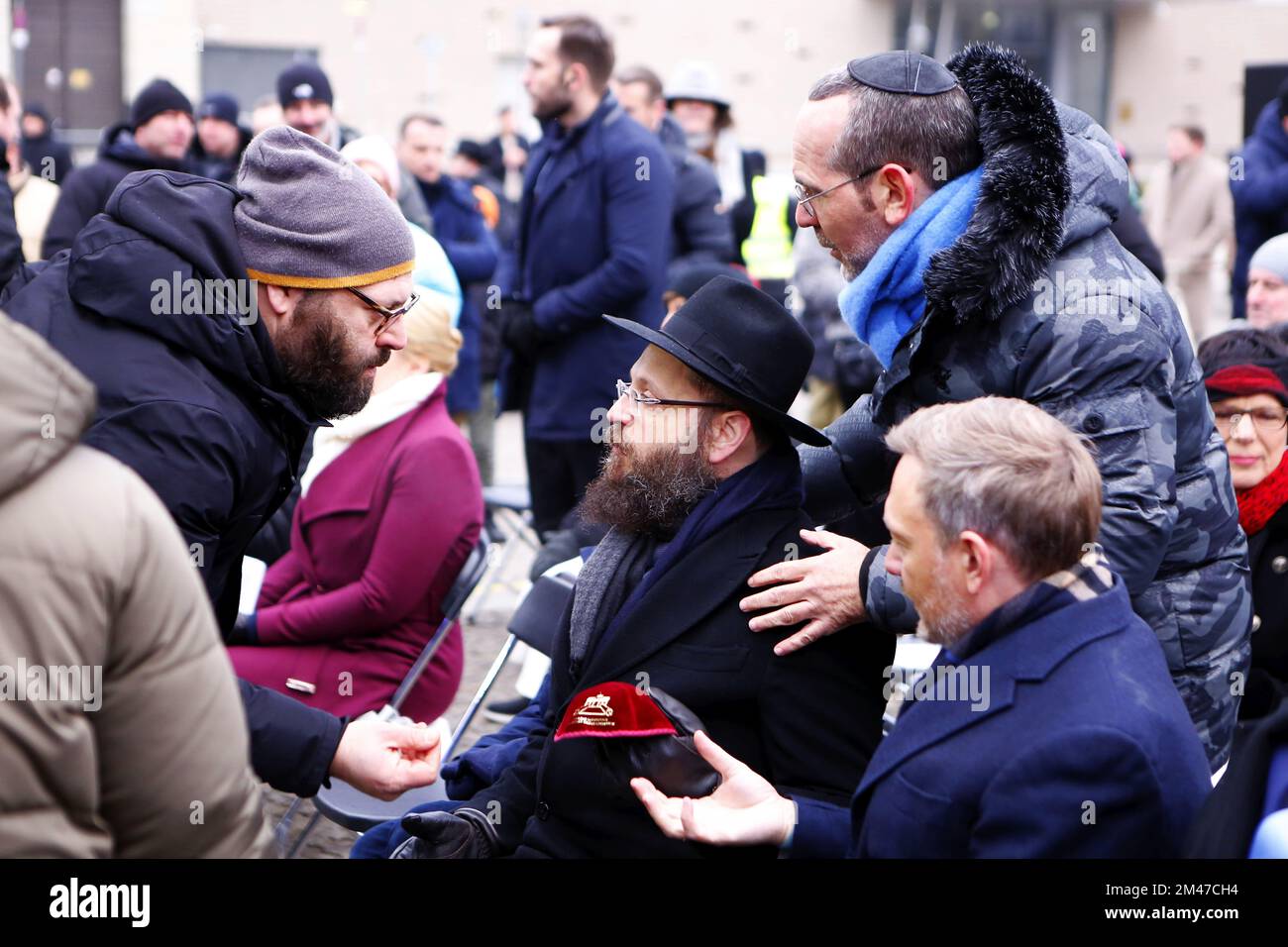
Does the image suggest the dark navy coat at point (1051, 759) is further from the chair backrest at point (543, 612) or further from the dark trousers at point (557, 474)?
the dark trousers at point (557, 474)

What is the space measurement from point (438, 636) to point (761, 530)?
1.49 m

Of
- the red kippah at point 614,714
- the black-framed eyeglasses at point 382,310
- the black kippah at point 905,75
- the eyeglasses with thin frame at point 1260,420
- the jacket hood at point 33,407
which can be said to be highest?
the black kippah at point 905,75

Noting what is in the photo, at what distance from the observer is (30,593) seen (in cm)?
Result: 174

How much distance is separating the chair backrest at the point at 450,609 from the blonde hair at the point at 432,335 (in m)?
0.65

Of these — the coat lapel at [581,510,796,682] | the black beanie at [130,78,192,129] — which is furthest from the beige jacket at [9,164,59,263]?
the coat lapel at [581,510,796,682]

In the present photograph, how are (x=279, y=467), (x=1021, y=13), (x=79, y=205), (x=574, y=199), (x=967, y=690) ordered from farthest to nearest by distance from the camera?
(x=1021, y=13), (x=79, y=205), (x=574, y=199), (x=279, y=467), (x=967, y=690)

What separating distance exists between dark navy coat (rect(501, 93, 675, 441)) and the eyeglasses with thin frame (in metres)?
2.56

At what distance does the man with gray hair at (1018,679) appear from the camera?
2.21m

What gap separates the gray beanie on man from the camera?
2.86 meters

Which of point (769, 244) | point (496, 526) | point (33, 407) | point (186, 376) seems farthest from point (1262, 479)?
point (769, 244)

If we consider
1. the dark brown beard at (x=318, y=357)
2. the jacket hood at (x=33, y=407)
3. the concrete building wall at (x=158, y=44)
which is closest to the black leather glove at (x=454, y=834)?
the dark brown beard at (x=318, y=357)

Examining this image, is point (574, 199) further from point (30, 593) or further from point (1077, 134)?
point (30, 593)

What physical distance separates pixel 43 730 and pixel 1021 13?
38.0 meters
